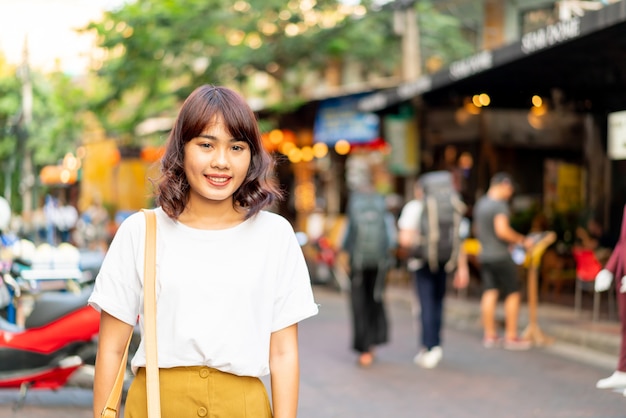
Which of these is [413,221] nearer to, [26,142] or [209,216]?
[209,216]

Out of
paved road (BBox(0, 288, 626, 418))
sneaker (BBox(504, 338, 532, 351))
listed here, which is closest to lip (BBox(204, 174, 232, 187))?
paved road (BBox(0, 288, 626, 418))

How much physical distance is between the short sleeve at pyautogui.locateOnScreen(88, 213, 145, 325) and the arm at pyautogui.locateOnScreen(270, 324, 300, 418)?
411 millimetres

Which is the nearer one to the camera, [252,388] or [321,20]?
[252,388]

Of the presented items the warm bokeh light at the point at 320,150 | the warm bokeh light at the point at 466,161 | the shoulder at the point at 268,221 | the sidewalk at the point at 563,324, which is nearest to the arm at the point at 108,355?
the shoulder at the point at 268,221

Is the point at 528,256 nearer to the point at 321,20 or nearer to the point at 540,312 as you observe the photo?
the point at 540,312

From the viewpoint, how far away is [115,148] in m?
33.4

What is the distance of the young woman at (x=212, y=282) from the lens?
2.75m

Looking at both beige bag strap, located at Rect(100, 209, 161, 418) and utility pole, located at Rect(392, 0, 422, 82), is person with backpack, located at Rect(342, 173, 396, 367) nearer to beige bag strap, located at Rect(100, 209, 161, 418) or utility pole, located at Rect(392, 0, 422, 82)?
beige bag strap, located at Rect(100, 209, 161, 418)

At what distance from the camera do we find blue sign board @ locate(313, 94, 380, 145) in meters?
20.0

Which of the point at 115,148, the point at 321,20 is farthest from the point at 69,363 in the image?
the point at 115,148

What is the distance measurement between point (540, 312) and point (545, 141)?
15.0ft

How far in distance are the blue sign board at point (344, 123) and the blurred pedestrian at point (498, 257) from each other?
27.3ft

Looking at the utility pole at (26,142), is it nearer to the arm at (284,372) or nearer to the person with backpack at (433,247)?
the person with backpack at (433,247)

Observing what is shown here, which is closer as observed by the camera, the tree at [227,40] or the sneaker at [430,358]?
the sneaker at [430,358]
